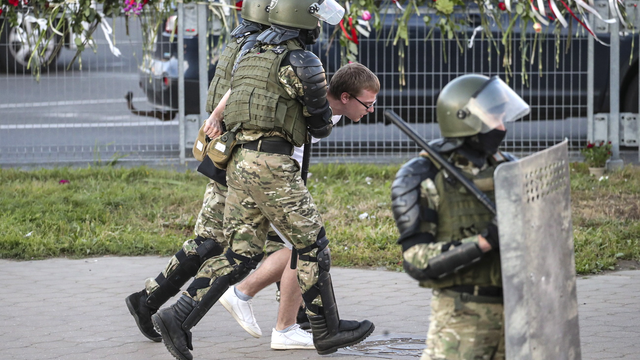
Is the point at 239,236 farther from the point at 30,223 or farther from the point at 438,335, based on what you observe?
the point at 30,223

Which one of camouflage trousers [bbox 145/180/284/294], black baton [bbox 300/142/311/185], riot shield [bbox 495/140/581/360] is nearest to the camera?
riot shield [bbox 495/140/581/360]

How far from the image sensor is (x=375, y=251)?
6.60 metres

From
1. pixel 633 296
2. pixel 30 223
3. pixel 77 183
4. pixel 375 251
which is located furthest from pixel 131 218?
pixel 633 296

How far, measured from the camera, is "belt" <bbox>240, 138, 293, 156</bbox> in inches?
163

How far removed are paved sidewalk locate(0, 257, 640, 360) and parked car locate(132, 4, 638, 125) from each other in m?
3.45

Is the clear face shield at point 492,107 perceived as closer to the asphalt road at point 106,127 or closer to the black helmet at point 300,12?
the black helmet at point 300,12

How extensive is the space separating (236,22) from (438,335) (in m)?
6.46

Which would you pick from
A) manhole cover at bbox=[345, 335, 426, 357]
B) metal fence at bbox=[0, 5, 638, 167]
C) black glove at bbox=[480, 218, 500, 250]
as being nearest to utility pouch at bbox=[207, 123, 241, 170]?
manhole cover at bbox=[345, 335, 426, 357]

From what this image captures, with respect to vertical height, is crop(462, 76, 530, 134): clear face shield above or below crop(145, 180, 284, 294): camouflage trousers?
above

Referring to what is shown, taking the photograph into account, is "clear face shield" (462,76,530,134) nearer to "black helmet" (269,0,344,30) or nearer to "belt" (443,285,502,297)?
"belt" (443,285,502,297)

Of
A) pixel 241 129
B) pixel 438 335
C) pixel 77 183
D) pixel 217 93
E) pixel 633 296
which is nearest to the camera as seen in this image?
pixel 438 335

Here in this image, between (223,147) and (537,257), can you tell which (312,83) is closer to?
(223,147)

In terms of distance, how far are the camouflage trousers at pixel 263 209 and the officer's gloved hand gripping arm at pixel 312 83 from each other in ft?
0.85

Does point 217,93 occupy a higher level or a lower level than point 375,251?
higher
